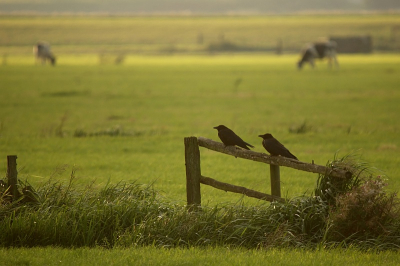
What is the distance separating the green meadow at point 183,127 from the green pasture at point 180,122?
0.04m

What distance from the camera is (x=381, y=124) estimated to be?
20.2m

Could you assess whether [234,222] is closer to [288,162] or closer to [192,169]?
[192,169]

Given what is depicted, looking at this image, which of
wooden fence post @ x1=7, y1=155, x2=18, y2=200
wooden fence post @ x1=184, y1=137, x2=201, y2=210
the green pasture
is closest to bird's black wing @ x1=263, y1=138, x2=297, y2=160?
wooden fence post @ x1=184, y1=137, x2=201, y2=210

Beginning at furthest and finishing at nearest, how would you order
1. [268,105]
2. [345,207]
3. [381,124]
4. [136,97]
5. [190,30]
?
[190,30], [136,97], [268,105], [381,124], [345,207]

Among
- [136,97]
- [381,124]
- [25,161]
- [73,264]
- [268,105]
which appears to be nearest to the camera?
[73,264]

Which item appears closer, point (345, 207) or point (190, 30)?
point (345, 207)

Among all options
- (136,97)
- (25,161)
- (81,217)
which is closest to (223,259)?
(81,217)

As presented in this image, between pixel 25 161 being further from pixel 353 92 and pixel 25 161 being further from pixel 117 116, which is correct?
pixel 353 92

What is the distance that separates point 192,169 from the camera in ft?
25.0

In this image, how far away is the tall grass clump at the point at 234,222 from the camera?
7.14 m

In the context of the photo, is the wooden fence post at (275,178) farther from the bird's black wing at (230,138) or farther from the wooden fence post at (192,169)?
the wooden fence post at (192,169)

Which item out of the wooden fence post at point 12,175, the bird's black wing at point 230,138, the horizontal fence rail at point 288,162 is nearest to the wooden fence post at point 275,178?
the horizontal fence rail at point 288,162

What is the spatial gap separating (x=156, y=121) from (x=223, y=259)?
15186 mm

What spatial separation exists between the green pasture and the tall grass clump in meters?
0.79
